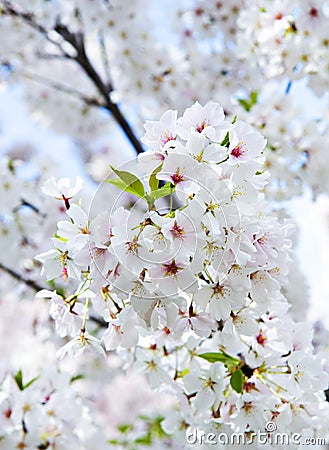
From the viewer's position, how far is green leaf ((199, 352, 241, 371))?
1221 mm

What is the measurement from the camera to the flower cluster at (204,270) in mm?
984

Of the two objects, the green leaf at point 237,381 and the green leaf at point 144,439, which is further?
the green leaf at point 144,439

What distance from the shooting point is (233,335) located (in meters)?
1.19

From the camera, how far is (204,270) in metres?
1.06

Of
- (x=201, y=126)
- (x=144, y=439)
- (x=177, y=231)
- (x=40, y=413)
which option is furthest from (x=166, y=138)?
(x=144, y=439)

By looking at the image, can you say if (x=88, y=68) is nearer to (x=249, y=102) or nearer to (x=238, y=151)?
(x=249, y=102)

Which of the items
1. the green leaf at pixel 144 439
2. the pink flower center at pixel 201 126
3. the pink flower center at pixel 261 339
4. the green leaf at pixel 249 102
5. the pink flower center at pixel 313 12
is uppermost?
the pink flower center at pixel 313 12

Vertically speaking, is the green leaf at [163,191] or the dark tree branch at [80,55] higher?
the dark tree branch at [80,55]

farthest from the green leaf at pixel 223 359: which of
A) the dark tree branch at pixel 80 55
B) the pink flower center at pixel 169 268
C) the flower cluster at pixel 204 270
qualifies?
the dark tree branch at pixel 80 55

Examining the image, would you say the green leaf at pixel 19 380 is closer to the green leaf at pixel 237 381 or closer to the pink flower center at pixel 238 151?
the green leaf at pixel 237 381

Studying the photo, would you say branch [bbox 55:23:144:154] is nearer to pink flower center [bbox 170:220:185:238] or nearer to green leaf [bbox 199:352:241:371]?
green leaf [bbox 199:352:241:371]

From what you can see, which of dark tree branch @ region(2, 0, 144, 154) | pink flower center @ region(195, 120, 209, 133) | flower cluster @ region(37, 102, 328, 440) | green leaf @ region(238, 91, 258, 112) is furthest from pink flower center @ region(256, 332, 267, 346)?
dark tree branch @ region(2, 0, 144, 154)

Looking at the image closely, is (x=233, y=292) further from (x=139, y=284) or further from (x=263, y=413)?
(x=263, y=413)

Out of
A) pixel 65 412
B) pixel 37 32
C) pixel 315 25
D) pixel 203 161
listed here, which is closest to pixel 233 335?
pixel 203 161
